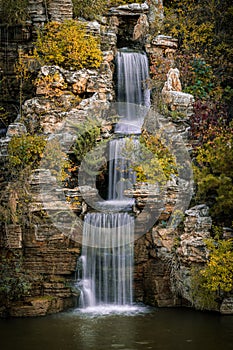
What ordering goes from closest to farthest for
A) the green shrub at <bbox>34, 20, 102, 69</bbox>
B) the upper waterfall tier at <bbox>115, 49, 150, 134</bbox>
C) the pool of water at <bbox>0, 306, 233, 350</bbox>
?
the pool of water at <bbox>0, 306, 233, 350</bbox> → the green shrub at <bbox>34, 20, 102, 69</bbox> → the upper waterfall tier at <bbox>115, 49, 150, 134</bbox>

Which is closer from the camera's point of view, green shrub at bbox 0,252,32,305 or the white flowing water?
green shrub at bbox 0,252,32,305

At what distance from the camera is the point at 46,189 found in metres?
11.5

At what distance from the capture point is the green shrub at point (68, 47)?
45.4 feet

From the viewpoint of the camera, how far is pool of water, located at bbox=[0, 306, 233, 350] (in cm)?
835

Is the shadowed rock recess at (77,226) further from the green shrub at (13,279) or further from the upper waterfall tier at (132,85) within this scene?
the upper waterfall tier at (132,85)

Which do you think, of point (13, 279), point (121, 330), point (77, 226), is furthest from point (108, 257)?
point (121, 330)

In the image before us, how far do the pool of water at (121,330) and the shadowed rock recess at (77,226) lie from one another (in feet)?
1.69

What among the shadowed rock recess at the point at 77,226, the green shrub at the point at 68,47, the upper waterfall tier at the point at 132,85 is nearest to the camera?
the shadowed rock recess at the point at 77,226

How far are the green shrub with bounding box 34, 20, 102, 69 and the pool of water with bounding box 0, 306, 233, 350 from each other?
6925mm

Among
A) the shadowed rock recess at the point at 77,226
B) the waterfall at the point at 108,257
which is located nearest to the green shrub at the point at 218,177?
the shadowed rock recess at the point at 77,226

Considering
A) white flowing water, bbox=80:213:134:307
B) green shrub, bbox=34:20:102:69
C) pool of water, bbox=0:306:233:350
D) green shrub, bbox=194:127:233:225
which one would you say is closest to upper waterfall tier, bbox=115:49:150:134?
green shrub, bbox=34:20:102:69

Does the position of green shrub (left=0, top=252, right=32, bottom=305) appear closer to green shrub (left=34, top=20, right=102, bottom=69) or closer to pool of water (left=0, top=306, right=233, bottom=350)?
pool of water (left=0, top=306, right=233, bottom=350)

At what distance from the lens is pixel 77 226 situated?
449 inches

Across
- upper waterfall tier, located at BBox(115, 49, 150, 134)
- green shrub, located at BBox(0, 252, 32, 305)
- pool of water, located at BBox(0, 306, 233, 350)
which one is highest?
upper waterfall tier, located at BBox(115, 49, 150, 134)
